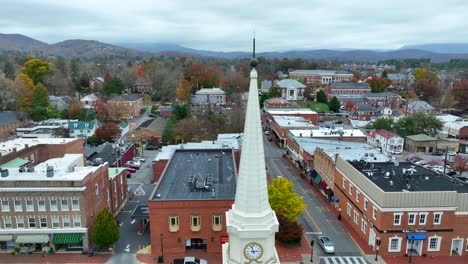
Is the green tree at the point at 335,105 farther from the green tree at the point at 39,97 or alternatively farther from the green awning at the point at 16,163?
the green awning at the point at 16,163

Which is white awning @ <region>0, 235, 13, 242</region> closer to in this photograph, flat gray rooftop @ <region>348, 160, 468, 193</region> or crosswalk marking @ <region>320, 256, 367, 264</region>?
crosswalk marking @ <region>320, 256, 367, 264</region>

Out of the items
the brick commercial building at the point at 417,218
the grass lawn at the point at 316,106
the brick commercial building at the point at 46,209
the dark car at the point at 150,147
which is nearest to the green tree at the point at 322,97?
the grass lawn at the point at 316,106

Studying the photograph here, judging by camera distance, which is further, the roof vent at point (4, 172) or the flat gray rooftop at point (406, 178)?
the flat gray rooftop at point (406, 178)

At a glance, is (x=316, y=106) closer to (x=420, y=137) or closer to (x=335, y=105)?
(x=335, y=105)

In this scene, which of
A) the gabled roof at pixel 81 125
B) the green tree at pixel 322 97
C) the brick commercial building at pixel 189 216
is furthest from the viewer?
the green tree at pixel 322 97

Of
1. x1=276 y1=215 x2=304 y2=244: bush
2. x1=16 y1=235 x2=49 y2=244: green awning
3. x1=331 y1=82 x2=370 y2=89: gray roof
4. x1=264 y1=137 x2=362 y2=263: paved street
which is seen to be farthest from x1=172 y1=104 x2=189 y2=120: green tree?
x1=331 y1=82 x2=370 y2=89: gray roof

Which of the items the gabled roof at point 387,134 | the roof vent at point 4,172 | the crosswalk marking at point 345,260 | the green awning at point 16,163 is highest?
the roof vent at point 4,172

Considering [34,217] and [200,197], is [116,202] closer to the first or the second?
[34,217]
